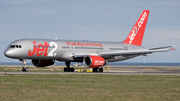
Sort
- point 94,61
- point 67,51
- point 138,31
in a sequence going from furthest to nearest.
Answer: point 138,31, point 67,51, point 94,61

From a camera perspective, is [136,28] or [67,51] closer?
[67,51]

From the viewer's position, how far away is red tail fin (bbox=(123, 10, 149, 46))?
54875mm

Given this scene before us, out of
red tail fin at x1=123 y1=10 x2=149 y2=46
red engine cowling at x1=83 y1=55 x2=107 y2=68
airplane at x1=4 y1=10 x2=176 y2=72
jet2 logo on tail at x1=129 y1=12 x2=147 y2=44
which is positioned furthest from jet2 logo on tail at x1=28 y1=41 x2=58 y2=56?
jet2 logo on tail at x1=129 y1=12 x2=147 y2=44

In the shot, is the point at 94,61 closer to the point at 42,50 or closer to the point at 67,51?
the point at 67,51

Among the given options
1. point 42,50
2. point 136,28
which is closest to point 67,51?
point 42,50

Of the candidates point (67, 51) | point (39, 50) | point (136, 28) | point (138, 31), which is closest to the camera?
point (39, 50)

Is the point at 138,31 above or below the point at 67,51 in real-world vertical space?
above

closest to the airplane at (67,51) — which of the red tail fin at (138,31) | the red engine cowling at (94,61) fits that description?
the red engine cowling at (94,61)

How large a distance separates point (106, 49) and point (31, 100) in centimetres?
3505

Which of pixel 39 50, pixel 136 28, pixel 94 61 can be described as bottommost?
pixel 94 61

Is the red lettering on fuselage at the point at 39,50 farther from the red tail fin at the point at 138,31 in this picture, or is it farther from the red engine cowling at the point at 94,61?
the red tail fin at the point at 138,31

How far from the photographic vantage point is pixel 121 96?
16609 millimetres

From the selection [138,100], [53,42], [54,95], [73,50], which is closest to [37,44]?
[53,42]

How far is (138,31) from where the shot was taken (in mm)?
55469
